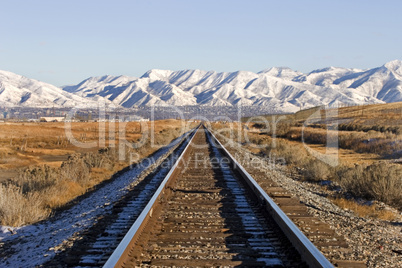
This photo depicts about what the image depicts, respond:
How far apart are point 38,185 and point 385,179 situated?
9.38m

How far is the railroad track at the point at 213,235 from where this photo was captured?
16.1ft

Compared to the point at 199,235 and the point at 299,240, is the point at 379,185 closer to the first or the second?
the point at 299,240

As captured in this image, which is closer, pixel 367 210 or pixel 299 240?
pixel 299 240

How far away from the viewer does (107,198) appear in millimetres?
9742

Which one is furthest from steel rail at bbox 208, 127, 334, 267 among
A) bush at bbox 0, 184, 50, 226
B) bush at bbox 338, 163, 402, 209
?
bush at bbox 0, 184, 50, 226

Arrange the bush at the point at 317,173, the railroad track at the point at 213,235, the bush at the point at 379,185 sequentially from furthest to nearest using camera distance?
the bush at the point at 317,173
the bush at the point at 379,185
the railroad track at the point at 213,235

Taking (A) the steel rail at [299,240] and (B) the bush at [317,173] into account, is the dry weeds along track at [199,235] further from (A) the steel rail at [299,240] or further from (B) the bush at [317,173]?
(B) the bush at [317,173]

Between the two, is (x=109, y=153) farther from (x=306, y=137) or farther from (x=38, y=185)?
(x=306, y=137)

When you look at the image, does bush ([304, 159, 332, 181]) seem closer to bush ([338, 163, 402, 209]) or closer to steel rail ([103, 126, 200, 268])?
bush ([338, 163, 402, 209])

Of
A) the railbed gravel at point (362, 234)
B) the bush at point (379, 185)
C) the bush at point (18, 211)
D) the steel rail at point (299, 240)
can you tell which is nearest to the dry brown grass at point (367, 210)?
the railbed gravel at point (362, 234)

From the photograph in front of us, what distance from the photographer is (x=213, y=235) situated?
19.7 feet

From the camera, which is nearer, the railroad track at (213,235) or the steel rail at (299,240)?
the steel rail at (299,240)

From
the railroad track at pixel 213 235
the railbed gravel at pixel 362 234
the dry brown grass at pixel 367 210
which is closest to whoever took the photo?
the railroad track at pixel 213 235

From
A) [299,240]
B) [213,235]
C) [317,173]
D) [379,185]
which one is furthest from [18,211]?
[317,173]
